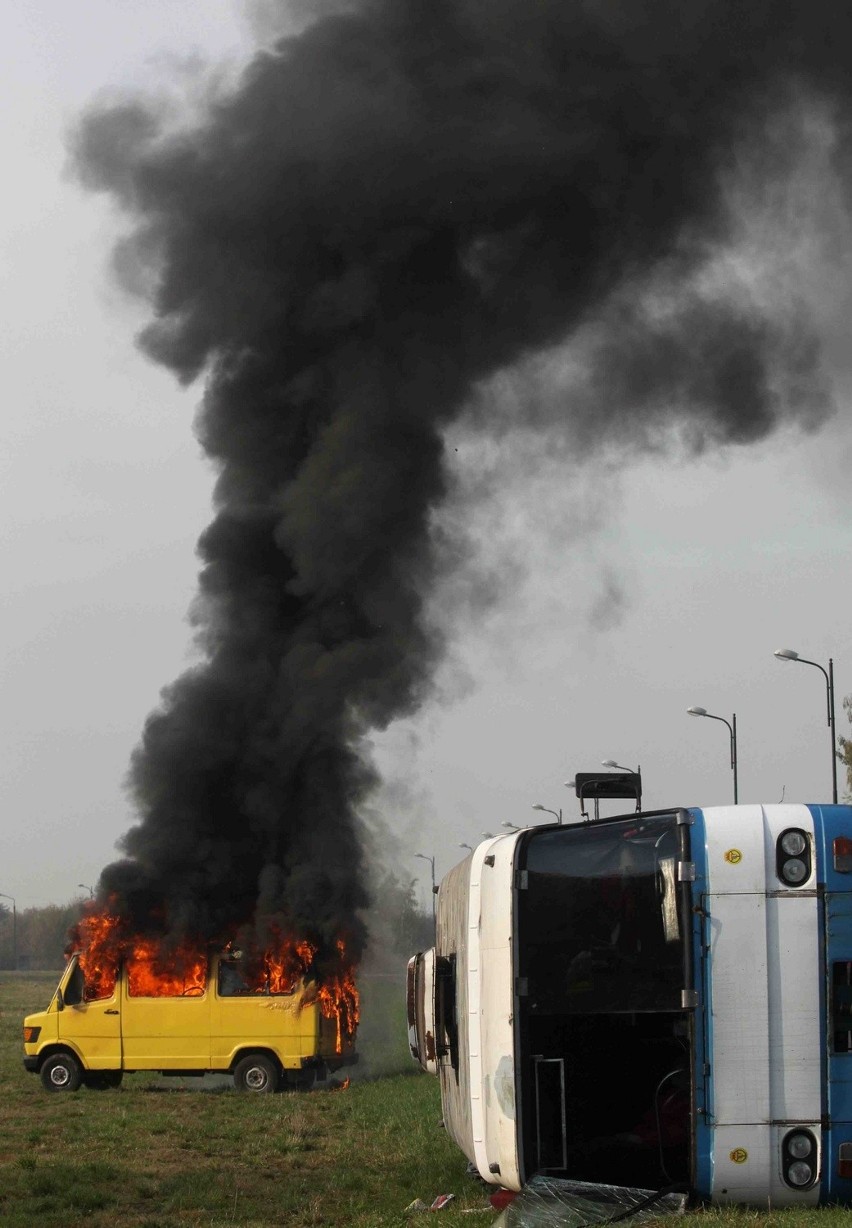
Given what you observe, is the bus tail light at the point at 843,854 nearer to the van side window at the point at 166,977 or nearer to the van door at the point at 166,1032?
the van door at the point at 166,1032

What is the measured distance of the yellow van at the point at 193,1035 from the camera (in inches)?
941

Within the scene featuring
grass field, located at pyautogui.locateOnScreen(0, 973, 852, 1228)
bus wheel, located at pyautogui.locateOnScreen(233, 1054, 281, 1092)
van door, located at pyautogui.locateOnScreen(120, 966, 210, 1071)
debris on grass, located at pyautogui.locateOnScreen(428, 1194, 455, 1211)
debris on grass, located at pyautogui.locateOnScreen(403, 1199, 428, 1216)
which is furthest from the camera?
van door, located at pyautogui.locateOnScreen(120, 966, 210, 1071)

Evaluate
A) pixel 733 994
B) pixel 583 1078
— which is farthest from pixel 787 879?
pixel 583 1078

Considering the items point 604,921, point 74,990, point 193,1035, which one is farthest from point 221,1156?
point 74,990

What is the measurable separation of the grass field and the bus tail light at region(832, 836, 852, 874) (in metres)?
2.25

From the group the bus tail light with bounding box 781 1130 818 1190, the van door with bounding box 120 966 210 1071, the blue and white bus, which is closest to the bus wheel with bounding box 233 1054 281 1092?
the van door with bounding box 120 966 210 1071

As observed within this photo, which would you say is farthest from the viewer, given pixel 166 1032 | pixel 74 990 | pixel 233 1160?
pixel 74 990

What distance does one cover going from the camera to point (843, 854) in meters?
10.4

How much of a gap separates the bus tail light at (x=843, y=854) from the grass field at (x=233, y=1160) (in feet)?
7.38

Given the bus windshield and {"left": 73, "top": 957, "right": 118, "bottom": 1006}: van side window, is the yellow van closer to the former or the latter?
{"left": 73, "top": 957, "right": 118, "bottom": 1006}: van side window

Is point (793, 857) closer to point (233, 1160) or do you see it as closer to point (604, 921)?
point (604, 921)

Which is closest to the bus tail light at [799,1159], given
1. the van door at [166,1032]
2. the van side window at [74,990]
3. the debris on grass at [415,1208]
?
the debris on grass at [415,1208]

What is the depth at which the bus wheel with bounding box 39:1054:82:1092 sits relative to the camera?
24.2 metres

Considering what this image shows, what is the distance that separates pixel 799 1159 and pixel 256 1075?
15.2 metres
